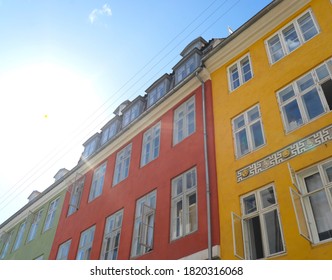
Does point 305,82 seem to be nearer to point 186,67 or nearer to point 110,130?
point 186,67

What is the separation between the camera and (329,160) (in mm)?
9320

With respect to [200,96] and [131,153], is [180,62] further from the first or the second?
[131,153]

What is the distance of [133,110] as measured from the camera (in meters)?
20.6

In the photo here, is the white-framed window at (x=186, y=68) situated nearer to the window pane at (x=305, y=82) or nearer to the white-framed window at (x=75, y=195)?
the window pane at (x=305, y=82)

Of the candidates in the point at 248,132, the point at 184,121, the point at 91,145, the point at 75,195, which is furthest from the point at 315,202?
the point at 91,145

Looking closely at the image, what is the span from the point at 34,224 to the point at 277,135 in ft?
64.1

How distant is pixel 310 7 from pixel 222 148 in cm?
574

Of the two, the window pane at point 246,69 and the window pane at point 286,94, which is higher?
the window pane at point 246,69

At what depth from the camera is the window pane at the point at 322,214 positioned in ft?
28.2

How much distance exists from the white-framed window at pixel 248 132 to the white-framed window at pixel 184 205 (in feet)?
6.96

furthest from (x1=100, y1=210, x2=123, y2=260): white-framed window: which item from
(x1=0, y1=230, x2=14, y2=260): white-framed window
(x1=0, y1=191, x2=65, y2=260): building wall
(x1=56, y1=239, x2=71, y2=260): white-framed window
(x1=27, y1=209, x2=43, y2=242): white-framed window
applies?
(x1=0, y1=230, x2=14, y2=260): white-framed window

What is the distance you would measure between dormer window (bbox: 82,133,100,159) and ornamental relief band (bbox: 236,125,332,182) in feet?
42.7

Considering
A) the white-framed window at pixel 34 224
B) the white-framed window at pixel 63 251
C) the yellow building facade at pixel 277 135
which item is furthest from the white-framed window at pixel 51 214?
the yellow building facade at pixel 277 135
